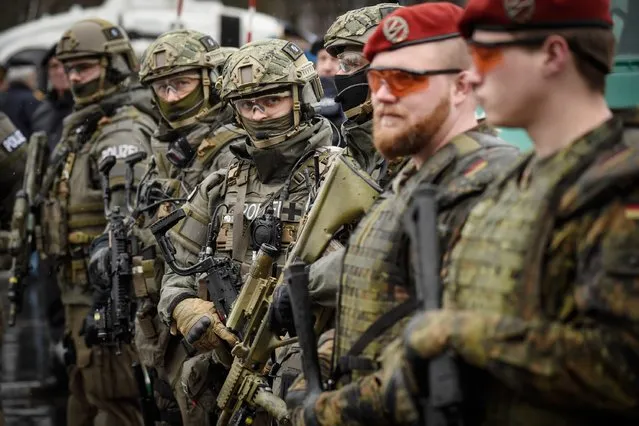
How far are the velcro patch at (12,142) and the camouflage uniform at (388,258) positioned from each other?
5.62m

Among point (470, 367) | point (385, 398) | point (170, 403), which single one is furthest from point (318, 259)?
point (170, 403)

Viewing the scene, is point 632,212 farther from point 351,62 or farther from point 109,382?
point 109,382

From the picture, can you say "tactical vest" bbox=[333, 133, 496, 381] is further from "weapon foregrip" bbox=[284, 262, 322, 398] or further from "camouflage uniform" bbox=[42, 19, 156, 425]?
"camouflage uniform" bbox=[42, 19, 156, 425]

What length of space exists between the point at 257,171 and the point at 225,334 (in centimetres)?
83

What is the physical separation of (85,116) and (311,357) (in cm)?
580

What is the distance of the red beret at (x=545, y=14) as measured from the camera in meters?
3.42

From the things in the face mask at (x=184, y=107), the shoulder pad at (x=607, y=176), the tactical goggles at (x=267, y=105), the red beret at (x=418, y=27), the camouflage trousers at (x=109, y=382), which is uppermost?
the red beret at (x=418, y=27)

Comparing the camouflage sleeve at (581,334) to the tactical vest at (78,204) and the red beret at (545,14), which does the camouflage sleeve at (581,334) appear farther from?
the tactical vest at (78,204)

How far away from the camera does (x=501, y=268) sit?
3.43 m

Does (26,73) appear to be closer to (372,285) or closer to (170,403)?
(170,403)

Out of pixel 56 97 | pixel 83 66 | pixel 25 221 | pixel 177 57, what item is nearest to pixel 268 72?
pixel 177 57

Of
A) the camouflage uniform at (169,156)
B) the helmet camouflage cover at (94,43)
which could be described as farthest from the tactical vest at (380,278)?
the helmet camouflage cover at (94,43)

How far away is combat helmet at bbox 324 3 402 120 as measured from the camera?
257 inches

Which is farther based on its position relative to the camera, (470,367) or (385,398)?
(385,398)
